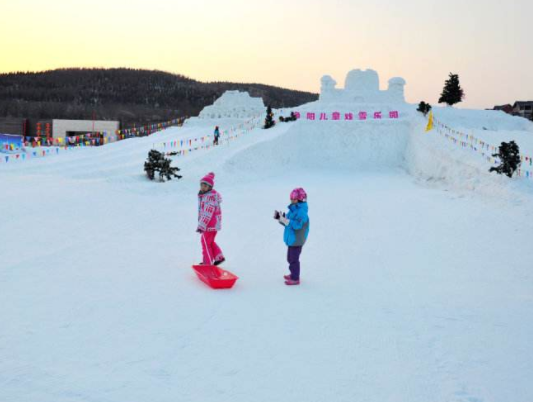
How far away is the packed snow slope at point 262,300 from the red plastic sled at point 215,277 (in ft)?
0.52

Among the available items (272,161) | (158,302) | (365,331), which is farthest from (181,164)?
(365,331)

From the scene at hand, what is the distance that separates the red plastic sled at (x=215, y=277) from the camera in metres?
6.35

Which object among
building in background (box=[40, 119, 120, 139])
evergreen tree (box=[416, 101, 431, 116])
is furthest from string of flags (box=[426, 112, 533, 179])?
building in background (box=[40, 119, 120, 139])

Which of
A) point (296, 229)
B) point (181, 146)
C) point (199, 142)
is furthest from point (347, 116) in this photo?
point (296, 229)

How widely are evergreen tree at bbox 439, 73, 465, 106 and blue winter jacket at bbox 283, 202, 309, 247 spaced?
37302mm

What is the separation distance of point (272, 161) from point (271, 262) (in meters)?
15.2

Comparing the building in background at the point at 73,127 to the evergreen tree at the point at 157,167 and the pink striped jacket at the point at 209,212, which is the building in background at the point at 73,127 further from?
the pink striped jacket at the point at 209,212

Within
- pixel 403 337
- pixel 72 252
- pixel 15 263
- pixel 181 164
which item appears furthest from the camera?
pixel 181 164

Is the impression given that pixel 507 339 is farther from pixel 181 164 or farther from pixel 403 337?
pixel 181 164

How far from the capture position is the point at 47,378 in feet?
11.8

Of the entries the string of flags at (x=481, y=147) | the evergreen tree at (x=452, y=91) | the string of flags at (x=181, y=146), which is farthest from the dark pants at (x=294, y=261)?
the evergreen tree at (x=452, y=91)

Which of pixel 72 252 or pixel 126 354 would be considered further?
pixel 72 252

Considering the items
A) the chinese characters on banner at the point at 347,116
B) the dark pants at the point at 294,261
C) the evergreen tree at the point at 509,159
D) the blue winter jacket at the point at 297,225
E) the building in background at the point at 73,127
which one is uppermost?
the chinese characters on banner at the point at 347,116

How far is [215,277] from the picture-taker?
6.50m
